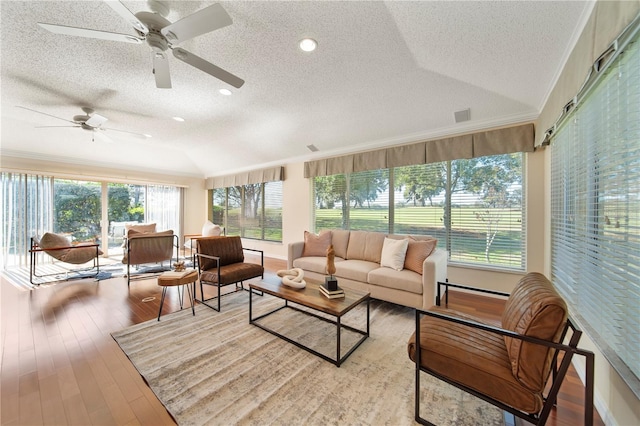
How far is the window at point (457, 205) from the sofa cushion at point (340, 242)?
837 millimetres

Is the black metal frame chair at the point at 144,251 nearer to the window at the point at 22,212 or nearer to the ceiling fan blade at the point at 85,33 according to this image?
the window at the point at 22,212

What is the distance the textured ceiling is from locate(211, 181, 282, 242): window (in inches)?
75.8

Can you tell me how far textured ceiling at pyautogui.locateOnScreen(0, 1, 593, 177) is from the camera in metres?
1.90

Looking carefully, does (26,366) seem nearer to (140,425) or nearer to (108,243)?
(140,425)

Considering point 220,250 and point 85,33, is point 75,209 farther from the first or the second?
point 85,33

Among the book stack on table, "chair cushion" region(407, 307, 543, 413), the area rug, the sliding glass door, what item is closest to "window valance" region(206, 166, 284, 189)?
the sliding glass door

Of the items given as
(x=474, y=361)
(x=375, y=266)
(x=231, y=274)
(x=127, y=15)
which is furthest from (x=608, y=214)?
(x=127, y=15)

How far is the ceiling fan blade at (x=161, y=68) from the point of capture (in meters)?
2.05

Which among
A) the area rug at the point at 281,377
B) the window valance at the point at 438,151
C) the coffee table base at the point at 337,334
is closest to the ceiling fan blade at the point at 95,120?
the area rug at the point at 281,377

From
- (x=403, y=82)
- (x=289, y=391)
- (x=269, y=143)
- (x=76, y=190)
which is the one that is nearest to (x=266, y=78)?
(x=403, y=82)

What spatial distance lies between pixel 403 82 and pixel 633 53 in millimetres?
1932

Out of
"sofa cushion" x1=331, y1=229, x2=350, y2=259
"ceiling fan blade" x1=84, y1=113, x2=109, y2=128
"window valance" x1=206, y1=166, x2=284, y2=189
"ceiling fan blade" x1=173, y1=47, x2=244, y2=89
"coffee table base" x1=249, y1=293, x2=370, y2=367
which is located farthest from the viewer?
"window valance" x1=206, y1=166, x2=284, y2=189

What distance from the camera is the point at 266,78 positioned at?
9.53 feet

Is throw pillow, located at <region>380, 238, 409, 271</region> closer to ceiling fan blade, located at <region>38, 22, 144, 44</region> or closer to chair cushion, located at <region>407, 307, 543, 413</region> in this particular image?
chair cushion, located at <region>407, 307, 543, 413</region>
